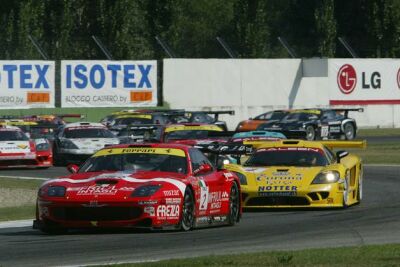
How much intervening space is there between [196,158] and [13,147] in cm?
1656

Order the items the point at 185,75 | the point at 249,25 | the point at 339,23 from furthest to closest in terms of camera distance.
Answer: the point at 339,23 < the point at 249,25 < the point at 185,75

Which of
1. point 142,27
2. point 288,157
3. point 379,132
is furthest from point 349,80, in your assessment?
point 288,157

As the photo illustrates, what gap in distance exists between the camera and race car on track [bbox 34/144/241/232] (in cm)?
1425

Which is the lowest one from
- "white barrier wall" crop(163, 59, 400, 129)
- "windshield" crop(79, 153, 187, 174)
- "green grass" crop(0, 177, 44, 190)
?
"green grass" crop(0, 177, 44, 190)

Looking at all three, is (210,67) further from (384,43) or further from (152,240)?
(152,240)

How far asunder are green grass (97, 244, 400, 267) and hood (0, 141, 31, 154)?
2030 cm

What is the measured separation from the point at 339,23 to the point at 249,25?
20.1m

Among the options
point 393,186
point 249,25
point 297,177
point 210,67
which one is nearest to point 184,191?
point 297,177

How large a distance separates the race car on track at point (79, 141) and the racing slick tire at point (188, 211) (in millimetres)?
18778

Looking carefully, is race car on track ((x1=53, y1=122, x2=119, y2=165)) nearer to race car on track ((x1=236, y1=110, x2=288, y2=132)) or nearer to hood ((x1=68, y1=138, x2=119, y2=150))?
hood ((x1=68, y1=138, x2=119, y2=150))

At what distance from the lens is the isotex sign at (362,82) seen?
57406 mm

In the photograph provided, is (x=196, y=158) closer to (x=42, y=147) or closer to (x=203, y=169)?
(x=203, y=169)

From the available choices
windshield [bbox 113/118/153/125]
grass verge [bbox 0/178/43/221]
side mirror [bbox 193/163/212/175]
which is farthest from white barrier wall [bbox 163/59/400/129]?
side mirror [bbox 193/163/212/175]

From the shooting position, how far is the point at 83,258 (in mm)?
11852
